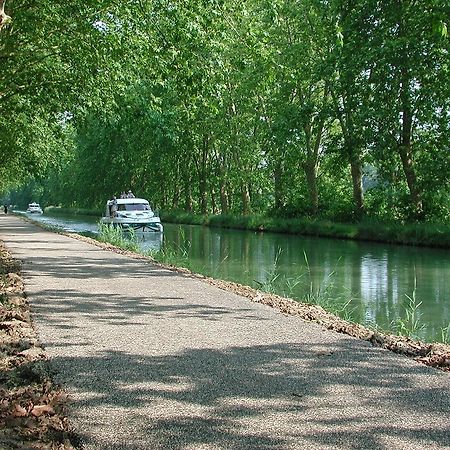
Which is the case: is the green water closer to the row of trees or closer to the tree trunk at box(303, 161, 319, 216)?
the row of trees

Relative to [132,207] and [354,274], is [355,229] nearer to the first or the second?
[132,207]

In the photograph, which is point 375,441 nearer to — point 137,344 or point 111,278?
point 137,344

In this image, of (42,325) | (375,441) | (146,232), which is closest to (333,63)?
(146,232)

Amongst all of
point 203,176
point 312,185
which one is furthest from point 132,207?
point 203,176

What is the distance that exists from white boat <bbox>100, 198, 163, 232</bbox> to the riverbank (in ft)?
28.8

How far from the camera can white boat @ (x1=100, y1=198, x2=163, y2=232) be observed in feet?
112

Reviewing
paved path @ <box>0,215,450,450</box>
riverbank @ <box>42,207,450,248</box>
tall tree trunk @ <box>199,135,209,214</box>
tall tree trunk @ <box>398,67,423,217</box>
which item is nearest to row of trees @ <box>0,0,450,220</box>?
tall tree trunk @ <box>398,67,423,217</box>

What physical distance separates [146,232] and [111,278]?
21260 mm

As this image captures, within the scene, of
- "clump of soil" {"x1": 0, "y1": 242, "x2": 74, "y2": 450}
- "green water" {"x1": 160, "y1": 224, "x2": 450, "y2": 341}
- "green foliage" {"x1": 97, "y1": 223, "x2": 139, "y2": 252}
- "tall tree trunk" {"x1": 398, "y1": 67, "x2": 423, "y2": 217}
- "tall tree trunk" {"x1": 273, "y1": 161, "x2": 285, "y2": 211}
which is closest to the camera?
"clump of soil" {"x1": 0, "y1": 242, "x2": 74, "y2": 450}

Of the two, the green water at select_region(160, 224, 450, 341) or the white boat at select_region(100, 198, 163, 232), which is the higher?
the white boat at select_region(100, 198, 163, 232)

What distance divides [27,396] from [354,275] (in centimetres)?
1394

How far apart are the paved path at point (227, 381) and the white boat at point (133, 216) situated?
24.2m

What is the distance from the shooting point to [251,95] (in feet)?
152

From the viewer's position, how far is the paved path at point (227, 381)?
14.4ft
